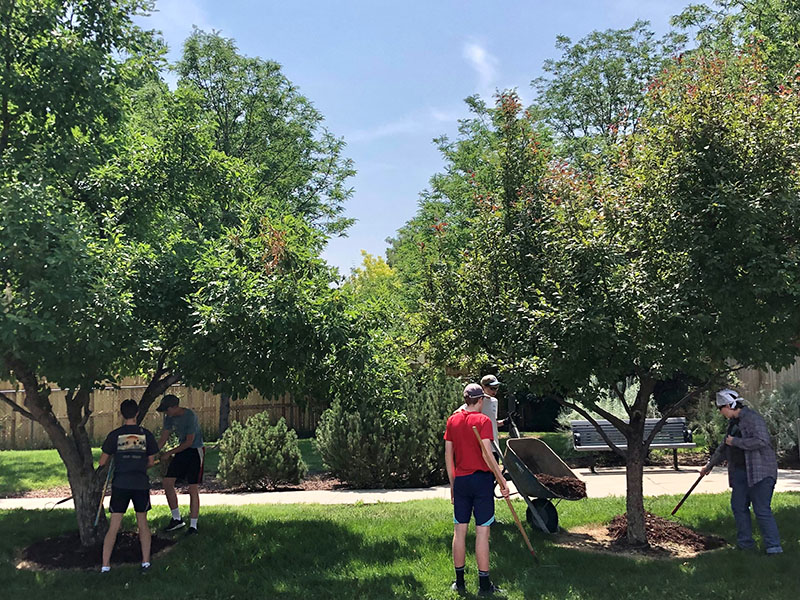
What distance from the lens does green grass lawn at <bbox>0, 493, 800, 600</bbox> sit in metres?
5.77

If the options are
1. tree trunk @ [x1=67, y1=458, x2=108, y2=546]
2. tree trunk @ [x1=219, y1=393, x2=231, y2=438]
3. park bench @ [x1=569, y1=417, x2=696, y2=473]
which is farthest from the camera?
tree trunk @ [x1=219, y1=393, x2=231, y2=438]

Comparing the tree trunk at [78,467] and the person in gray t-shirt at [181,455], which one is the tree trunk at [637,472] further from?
the tree trunk at [78,467]

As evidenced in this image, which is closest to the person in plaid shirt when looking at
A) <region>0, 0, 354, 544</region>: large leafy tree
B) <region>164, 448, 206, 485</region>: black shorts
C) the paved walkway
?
the paved walkway

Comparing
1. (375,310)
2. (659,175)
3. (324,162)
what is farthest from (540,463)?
(324,162)

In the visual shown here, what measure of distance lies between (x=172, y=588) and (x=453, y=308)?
3.89 m

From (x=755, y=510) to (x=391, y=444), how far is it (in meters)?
5.57

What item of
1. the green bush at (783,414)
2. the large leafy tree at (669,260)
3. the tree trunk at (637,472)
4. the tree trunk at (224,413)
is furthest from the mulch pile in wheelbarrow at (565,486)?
the tree trunk at (224,413)

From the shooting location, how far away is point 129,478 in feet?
21.3

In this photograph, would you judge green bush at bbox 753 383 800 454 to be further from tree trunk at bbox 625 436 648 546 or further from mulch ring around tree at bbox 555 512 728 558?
tree trunk at bbox 625 436 648 546

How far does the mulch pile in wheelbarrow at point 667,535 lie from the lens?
23.4 ft

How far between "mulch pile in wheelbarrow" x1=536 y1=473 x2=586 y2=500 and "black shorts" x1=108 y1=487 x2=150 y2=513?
431cm

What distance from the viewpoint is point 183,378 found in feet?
22.5

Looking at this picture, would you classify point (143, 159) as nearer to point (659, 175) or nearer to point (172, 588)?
point (172, 588)

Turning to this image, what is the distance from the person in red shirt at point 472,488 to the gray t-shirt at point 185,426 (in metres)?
3.42
